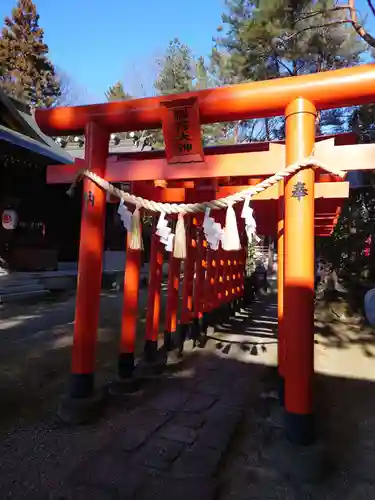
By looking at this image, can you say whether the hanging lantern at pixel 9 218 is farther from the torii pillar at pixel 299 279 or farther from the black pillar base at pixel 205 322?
the torii pillar at pixel 299 279

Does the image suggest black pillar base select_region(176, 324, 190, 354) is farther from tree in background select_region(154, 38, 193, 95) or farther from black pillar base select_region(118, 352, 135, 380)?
tree in background select_region(154, 38, 193, 95)

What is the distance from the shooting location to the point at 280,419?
3.39 m

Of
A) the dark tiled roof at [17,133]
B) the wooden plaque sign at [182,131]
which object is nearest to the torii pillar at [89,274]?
the wooden plaque sign at [182,131]

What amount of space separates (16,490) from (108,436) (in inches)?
33.1

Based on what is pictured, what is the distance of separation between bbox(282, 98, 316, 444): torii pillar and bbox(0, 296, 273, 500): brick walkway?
752 millimetres

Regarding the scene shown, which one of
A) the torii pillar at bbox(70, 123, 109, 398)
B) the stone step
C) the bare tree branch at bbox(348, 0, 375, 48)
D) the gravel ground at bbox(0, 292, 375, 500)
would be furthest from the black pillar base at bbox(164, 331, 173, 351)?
the bare tree branch at bbox(348, 0, 375, 48)

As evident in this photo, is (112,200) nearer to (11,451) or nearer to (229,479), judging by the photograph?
(11,451)

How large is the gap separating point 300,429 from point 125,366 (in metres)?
2.17

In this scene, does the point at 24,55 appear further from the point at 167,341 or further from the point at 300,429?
the point at 300,429

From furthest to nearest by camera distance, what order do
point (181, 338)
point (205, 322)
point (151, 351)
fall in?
point (205, 322) → point (181, 338) → point (151, 351)

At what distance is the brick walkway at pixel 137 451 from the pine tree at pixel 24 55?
27547 mm

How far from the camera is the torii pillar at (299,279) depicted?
2721mm

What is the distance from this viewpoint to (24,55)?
27188 millimetres

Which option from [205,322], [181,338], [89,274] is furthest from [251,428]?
[205,322]
